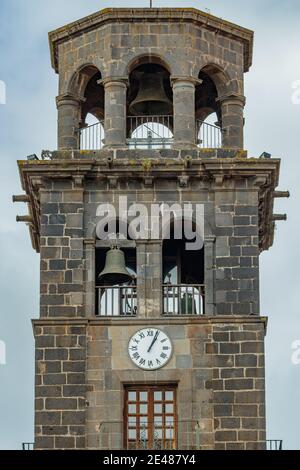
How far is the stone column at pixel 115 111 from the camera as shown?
76125mm

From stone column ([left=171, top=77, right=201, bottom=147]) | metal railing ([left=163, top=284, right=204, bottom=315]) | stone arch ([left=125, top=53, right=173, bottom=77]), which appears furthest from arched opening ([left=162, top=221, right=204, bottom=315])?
stone arch ([left=125, top=53, right=173, bottom=77])

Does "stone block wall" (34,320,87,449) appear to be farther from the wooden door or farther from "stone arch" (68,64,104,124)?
"stone arch" (68,64,104,124)

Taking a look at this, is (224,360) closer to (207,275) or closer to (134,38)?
(207,275)

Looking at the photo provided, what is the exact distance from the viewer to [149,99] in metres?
78.8

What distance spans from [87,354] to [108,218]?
3945mm

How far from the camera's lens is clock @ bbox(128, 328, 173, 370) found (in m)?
73.9

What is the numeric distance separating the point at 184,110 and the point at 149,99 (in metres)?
2.66

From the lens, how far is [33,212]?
77.6 meters

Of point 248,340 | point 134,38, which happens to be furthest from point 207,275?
point 134,38

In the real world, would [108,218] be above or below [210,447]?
above

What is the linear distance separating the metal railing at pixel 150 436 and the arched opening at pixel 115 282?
10.7 feet

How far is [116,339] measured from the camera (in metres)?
74.1
